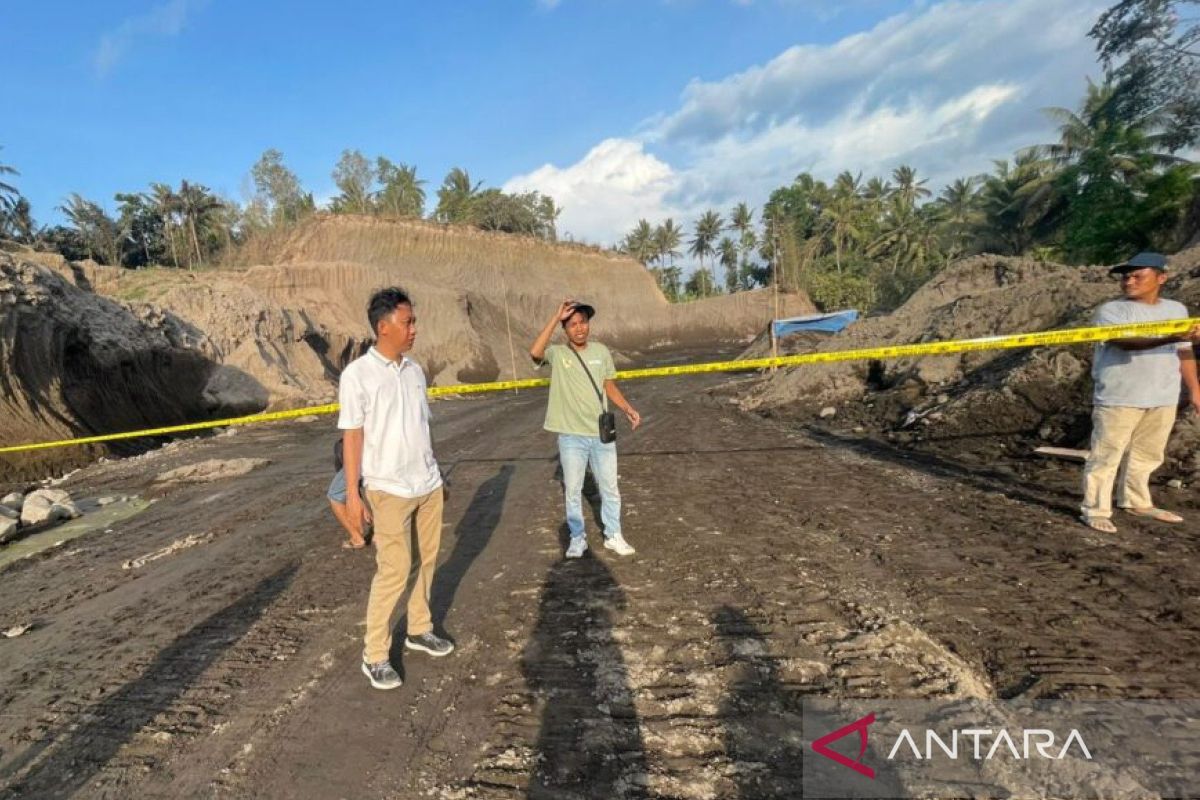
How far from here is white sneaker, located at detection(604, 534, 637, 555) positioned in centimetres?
426

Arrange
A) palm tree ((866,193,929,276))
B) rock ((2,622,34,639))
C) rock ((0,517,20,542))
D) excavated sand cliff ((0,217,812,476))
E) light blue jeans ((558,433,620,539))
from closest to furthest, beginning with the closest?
1. rock ((2,622,34,639))
2. light blue jeans ((558,433,620,539))
3. rock ((0,517,20,542))
4. excavated sand cliff ((0,217,812,476))
5. palm tree ((866,193,929,276))

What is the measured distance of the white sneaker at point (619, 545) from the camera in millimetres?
4262

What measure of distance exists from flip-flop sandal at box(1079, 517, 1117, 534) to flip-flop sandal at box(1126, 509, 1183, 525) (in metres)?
0.38

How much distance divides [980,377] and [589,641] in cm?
796

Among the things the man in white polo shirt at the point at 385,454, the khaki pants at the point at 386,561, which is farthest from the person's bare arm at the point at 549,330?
the khaki pants at the point at 386,561

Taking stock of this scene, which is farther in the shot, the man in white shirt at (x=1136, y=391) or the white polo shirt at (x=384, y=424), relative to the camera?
the man in white shirt at (x=1136, y=391)

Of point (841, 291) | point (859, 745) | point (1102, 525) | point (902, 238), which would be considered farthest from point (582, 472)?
point (902, 238)

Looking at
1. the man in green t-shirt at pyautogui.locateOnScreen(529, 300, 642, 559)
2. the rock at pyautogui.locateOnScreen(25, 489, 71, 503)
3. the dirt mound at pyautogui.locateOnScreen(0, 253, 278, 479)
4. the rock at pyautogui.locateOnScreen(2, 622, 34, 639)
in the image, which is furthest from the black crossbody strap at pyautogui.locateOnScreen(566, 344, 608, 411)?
the dirt mound at pyautogui.locateOnScreen(0, 253, 278, 479)

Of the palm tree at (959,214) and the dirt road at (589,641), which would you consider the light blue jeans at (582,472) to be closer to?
the dirt road at (589,641)

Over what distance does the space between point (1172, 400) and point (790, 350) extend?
16147 mm

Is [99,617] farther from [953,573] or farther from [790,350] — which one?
[790,350]

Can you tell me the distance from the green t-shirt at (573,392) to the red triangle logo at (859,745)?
7.70ft

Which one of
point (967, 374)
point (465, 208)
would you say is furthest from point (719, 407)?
point (465, 208)

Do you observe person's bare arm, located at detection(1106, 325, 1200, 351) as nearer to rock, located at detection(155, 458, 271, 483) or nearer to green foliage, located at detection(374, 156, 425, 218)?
rock, located at detection(155, 458, 271, 483)
